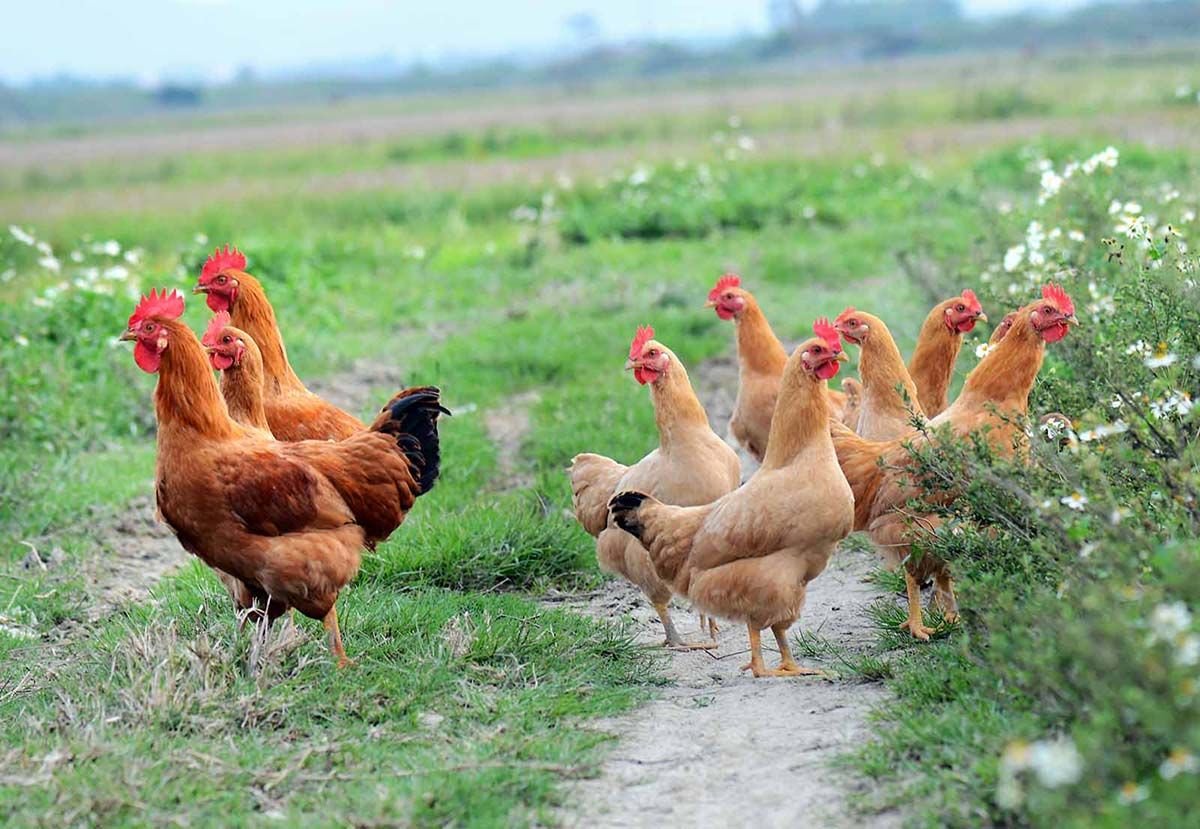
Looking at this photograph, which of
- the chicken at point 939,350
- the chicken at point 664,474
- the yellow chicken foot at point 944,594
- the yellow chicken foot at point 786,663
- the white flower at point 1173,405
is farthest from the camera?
the chicken at point 939,350

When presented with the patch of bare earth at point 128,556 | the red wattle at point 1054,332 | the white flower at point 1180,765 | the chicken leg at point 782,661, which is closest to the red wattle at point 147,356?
the patch of bare earth at point 128,556

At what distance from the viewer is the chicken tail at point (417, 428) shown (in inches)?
219

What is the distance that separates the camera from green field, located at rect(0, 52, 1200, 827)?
3.81 meters

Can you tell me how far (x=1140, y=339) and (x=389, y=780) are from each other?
3.18m

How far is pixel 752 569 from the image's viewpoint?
16.6 ft

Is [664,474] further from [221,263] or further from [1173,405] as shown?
[221,263]

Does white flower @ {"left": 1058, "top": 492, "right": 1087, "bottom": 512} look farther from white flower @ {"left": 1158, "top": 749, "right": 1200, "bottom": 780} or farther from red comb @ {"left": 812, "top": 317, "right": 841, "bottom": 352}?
red comb @ {"left": 812, "top": 317, "right": 841, "bottom": 352}

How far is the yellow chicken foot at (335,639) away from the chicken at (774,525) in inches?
45.8

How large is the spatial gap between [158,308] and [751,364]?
3.15 m

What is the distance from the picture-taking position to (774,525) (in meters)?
5.04

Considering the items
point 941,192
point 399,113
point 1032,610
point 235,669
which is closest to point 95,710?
point 235,669

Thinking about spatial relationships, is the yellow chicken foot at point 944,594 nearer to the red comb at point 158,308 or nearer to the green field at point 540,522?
the green field at point 540,522

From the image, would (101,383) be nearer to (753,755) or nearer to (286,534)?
(286,534)

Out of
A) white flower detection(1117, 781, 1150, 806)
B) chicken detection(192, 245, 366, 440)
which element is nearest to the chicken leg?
chicken detection(192, 245, 366, 440)
